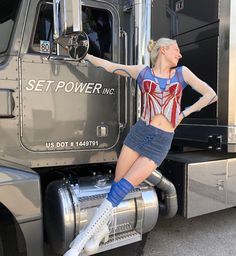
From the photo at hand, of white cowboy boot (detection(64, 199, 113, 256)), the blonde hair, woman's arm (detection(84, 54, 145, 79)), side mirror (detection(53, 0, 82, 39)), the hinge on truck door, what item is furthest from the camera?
the hinge on truck door

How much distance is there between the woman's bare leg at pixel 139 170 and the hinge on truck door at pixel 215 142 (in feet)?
3.55

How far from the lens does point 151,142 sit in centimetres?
252

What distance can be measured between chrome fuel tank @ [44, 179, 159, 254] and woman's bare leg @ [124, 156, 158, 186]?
0.45 metres

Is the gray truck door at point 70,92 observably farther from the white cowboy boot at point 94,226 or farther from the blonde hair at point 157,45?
the white cowboy boot at point 94,226

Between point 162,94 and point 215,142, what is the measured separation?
1.17m

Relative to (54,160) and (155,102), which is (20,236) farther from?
(155,102)

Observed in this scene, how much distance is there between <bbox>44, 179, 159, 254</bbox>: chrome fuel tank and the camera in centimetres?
268

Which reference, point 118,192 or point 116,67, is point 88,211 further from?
point 116,67

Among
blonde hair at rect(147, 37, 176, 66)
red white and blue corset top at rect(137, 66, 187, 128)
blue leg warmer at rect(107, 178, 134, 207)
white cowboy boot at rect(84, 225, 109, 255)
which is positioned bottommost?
white cowboy boot at rect(84, 225, 109, 255)

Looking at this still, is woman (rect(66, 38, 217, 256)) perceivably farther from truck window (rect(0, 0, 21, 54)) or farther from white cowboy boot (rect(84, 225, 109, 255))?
truck window (rect(0, 0, 21, 54))

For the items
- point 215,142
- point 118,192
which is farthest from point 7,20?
point 215,142

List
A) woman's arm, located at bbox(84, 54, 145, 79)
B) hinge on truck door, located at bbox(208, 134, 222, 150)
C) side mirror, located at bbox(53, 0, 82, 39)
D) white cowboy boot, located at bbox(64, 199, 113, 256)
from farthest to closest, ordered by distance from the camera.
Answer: hinge on truck door, located at bbox(208, 134, 222, 150) < woman's arm, located at bbox(84, 54, 145, 79) < white cowboy boot, located at bbox(64, 199, 113, 256) < side mirror, located at bbox(53, 0, 82, 39)

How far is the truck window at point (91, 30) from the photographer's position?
8.93ft

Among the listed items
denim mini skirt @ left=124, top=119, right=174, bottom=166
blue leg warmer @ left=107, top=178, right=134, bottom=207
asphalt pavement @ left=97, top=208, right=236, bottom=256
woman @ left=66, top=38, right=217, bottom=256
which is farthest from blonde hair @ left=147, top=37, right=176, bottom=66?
asphalt pavement @ left=97, top=208, right=236, bottom=256
